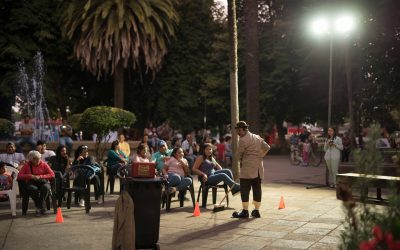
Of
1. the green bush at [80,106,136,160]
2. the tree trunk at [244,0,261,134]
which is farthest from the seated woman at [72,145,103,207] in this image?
the tree trunk at [244,0,261,134]

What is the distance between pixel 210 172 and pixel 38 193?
3753 mm

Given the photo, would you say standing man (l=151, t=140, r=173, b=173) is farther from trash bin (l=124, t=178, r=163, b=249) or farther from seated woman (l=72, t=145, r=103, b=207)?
trash bin (l=124, t=178, r=163, b=249)

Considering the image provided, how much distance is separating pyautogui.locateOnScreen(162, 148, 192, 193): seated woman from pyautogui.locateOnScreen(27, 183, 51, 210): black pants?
2.51 m

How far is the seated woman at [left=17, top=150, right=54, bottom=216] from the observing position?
33.0 feet

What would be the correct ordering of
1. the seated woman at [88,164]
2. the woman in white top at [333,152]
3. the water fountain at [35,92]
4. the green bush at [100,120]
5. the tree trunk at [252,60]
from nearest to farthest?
the seated woman at [88,164] < the woman in white top at [333,152] < the green bush at [100,120] < the tree trunk at [252,60] < the water fountain at [35,92]

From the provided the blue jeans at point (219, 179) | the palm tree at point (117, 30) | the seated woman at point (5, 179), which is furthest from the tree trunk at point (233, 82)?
the palm tree at point (117, 30)

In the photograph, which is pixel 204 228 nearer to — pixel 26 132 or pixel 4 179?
pixel 4 179

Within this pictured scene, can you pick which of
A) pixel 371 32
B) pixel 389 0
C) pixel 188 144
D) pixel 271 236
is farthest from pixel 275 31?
pixel 271 236

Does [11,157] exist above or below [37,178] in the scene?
above

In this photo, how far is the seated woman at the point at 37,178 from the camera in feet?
33.0

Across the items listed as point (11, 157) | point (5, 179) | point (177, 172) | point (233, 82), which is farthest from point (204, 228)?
point (11, 157)

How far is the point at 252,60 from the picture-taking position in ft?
63.3

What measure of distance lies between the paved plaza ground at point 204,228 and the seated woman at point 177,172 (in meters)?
0.52

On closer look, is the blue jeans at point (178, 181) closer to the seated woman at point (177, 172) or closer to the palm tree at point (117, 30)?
the seated woman at point (177, 172)
